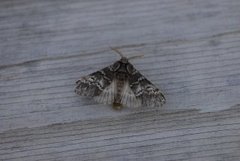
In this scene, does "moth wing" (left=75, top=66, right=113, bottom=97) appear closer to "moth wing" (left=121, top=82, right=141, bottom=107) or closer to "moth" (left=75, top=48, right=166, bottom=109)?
"moth" (left=75, top=48, right=166, bottom=109)

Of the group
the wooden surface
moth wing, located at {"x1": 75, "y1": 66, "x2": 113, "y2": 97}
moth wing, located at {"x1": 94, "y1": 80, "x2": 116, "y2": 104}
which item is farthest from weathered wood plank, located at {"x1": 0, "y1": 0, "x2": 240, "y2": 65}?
moth wing, located at {"x1": 94, "y1": 80, "x2": 116, "y2": 104}

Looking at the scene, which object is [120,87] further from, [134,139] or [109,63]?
[134,139]

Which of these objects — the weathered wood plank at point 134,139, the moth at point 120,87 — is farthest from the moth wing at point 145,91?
the weathered wood plank at point 134,139

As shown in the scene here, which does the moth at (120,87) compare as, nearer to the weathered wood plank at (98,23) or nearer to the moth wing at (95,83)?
the moth wing at (95,83)

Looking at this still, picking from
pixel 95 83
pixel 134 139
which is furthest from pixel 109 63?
pixel 134 139

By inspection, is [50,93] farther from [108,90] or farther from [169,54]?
[169,54]

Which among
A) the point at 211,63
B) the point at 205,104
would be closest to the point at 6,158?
the point at 205,104
